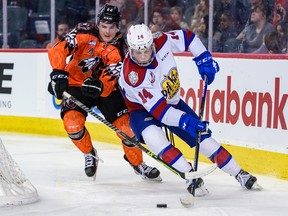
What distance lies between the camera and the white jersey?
16.7ft

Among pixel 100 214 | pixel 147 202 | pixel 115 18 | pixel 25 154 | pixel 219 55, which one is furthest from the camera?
pixel 25 154

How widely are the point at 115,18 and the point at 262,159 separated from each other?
140 cm

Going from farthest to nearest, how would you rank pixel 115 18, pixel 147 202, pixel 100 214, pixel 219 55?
pixel 219 55 < pixel 115 18 < pixel 147 202 < pixel 100 214

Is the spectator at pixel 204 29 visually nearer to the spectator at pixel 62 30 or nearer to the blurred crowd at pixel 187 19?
the blurred crowd at pixel 187 19

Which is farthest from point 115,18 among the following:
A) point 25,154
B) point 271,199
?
point 25,154

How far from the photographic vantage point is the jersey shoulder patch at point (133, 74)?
16.7 ft

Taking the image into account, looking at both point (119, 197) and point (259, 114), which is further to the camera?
point (259, 114)

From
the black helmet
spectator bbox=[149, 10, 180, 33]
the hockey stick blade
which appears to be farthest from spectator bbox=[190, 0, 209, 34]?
the hockey stick blade

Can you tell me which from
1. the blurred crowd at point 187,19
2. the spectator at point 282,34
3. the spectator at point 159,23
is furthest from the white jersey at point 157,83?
the spectator at point 159,23

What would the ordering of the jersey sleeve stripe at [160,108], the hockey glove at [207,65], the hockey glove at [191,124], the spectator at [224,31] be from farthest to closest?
the spectator at [224,31]
the hockey glove at [207,65]
the jersey sleeve stripe at [160,108]
the hockey glove at [191,124]

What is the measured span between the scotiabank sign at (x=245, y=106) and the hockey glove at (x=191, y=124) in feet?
3.61

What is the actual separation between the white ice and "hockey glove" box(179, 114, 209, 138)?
1.35 ft

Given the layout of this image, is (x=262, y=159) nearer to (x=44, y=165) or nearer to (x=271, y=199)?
(x=271, y=199)

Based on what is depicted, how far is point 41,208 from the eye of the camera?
4.91 m
